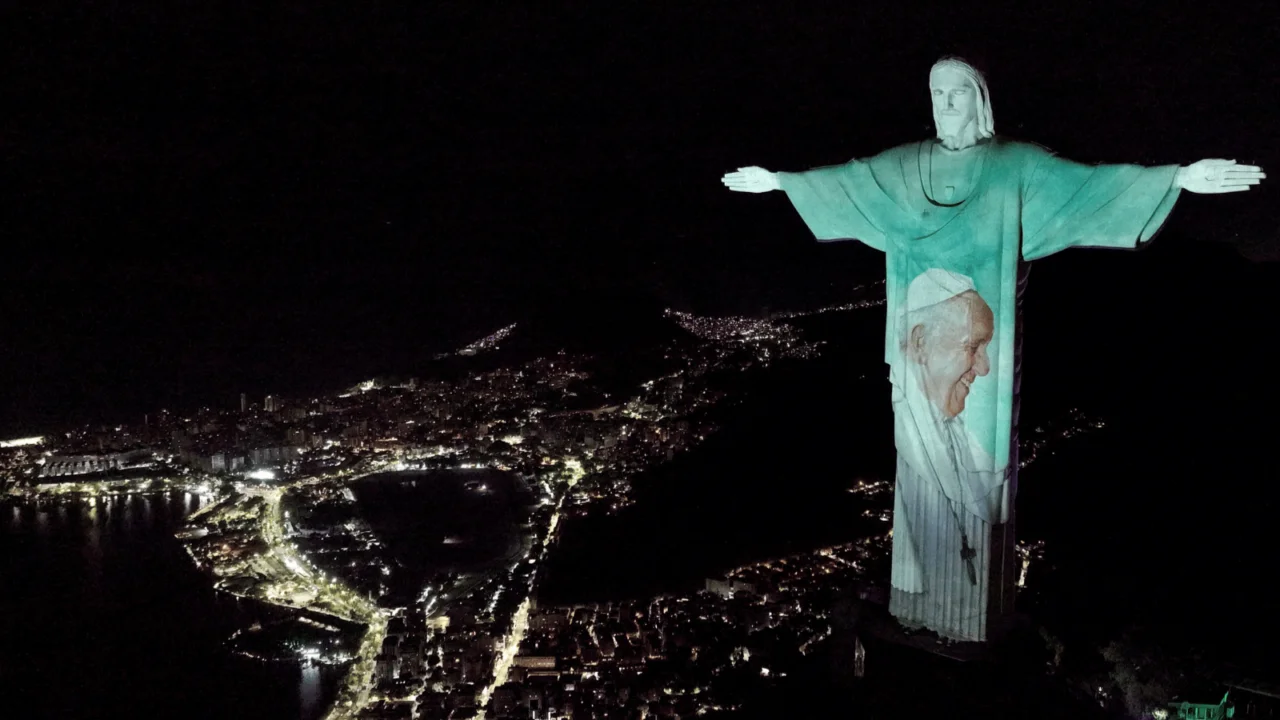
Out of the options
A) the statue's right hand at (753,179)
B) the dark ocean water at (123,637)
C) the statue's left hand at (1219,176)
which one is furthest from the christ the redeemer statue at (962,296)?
the dark ocean water at (123,637)

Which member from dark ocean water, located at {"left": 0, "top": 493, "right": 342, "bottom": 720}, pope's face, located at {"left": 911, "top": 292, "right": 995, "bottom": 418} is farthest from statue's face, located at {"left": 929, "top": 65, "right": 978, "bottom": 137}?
dark ocean water, located at {"left": 0, "top": 493, "right": 342, "bottom": 720}

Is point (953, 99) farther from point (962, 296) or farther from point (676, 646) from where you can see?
point (676, 646)

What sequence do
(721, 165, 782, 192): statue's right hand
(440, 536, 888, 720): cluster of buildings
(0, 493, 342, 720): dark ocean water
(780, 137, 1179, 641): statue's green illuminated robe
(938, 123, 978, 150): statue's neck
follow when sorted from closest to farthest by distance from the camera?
(780, 137, 1179, 641): statue's green illuminated robe < (938, 123, 978, 150): statue's neck < (721, 165, 782, 192): statue's right hand < (440, 536, 888, 720): cluster of buildings < (0, 493, 342, 720): dark ocean water

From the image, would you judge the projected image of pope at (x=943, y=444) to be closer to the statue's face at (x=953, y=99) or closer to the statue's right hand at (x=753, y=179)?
the statue's face at (x=953, y=99)

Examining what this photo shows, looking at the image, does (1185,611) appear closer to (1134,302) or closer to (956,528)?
(956,528)

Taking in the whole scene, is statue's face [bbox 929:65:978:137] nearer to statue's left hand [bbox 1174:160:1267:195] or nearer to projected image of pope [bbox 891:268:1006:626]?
projected image of pope [bbox 891:268:1006:626]
